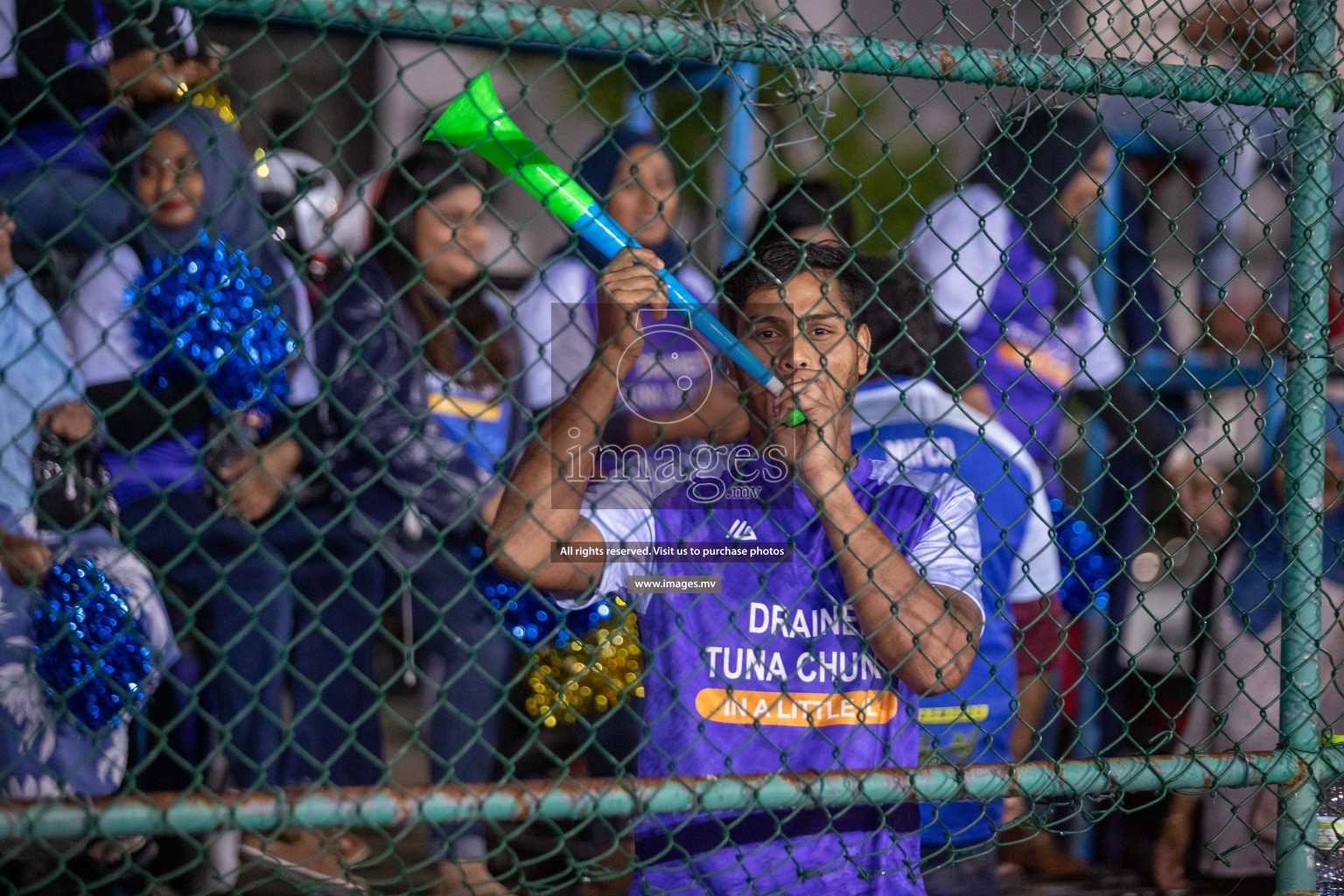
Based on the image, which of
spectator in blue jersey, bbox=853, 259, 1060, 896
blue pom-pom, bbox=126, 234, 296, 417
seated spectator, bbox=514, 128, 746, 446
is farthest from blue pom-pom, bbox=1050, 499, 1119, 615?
blue pom-pom, bbox=126, 234, 296, 417

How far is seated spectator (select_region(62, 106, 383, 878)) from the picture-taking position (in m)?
2.60

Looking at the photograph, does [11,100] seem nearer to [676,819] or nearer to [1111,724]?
[676,819]

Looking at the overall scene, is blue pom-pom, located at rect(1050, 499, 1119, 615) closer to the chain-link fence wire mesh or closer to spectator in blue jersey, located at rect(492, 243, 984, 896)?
the chain-link fence wire mesh

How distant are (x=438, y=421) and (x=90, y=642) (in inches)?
39.4

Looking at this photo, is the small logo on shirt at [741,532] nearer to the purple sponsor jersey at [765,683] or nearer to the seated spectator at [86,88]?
the purple sponsor jersey at [765,683]

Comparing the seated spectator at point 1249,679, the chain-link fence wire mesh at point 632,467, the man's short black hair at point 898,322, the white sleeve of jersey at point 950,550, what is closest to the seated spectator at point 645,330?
the chain-link fence wire mesh at point 632,467

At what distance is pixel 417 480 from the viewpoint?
9.48 feet

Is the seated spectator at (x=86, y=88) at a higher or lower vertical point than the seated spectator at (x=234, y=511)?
higher

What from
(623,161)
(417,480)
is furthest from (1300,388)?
(417,480)

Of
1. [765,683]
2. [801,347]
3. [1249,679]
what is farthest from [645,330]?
[1249,679]

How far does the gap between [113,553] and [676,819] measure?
1.53 meters

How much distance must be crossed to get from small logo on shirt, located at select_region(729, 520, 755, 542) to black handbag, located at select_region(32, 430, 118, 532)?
145 cm

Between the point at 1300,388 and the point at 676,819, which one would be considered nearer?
the point at 676,819

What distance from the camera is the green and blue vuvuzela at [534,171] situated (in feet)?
5.92
